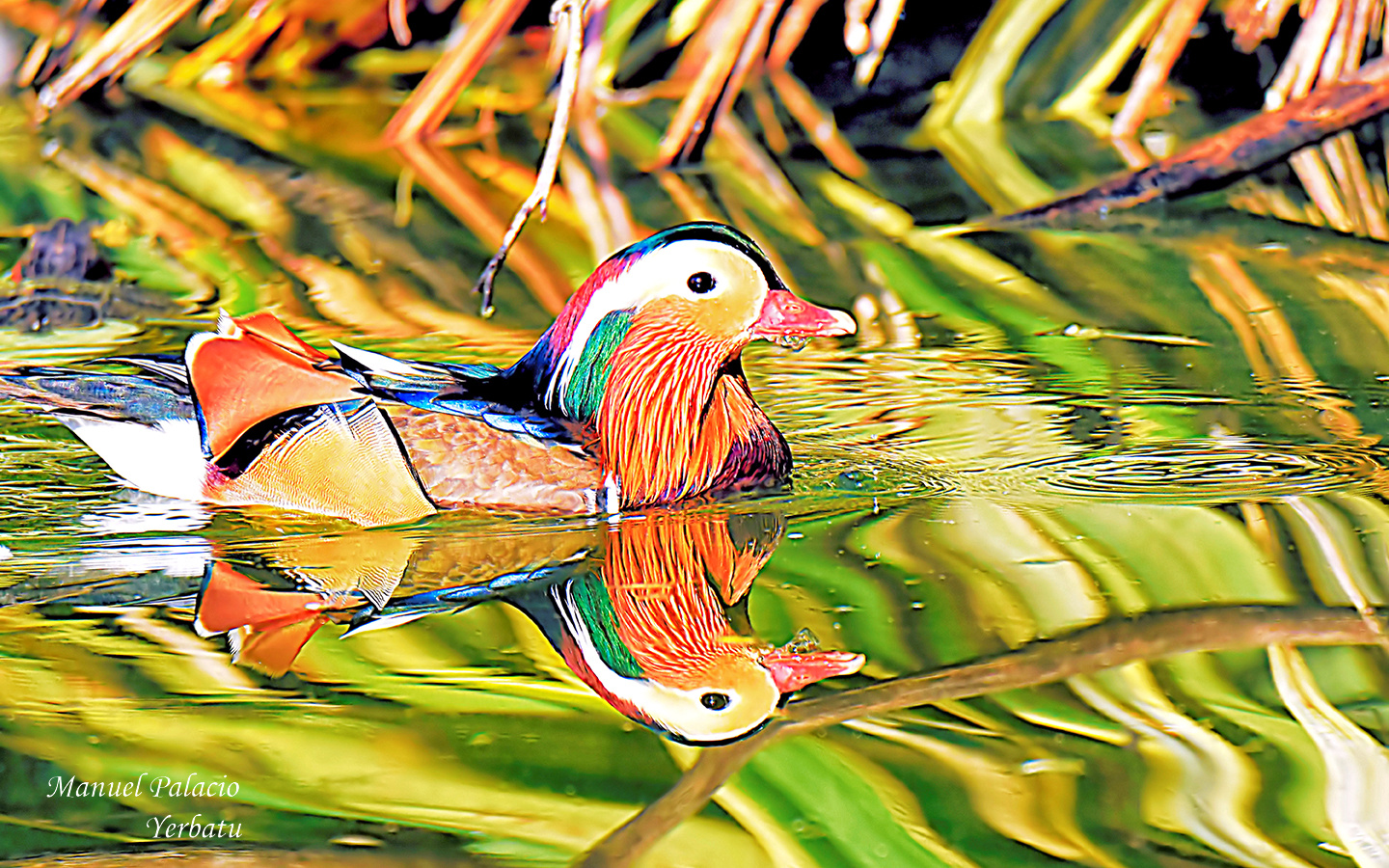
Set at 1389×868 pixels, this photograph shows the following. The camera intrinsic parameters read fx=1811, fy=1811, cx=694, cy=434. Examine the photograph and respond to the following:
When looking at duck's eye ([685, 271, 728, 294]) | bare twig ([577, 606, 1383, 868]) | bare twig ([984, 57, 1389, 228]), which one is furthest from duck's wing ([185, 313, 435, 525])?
bare twig ([984, 57, 1389, 228])

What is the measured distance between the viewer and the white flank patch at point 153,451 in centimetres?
491

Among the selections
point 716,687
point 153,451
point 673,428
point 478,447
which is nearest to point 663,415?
point 673,428

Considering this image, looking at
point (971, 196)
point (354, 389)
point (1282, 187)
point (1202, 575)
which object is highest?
point (1282, 187)

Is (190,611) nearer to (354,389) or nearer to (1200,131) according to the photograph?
(354,389)

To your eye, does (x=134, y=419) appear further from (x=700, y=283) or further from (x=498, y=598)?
(x=700, y=283)

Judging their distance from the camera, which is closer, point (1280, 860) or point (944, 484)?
point (1280, 860)

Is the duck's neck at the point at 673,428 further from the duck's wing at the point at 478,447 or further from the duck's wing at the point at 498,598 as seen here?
the duck's wing at the point at 498,598

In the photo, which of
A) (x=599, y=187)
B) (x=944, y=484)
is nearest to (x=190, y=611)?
(x=944, y=484)

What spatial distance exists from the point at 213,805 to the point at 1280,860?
190 cm

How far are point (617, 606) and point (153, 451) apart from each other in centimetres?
149

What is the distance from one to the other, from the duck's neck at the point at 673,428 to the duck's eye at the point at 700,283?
148 mm

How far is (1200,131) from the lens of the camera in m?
10.5

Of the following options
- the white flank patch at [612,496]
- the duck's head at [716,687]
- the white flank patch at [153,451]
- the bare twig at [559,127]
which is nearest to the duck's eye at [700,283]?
the bare twig at [559,127]

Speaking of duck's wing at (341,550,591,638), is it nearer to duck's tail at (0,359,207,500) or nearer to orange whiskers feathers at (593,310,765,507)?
orange whiskers feathers at (593,310,765,507)
